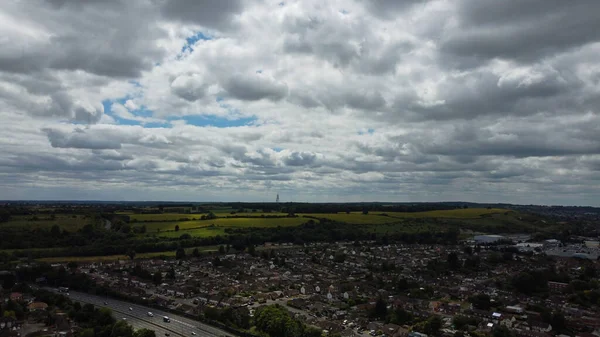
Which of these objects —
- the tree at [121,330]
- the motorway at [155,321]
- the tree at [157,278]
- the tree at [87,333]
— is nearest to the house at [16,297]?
the motorway at [155,321]

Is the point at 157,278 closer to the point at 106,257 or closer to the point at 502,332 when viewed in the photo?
the point at 106,257

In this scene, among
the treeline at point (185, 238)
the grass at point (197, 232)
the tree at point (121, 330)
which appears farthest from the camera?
the grass at point (197, 232)

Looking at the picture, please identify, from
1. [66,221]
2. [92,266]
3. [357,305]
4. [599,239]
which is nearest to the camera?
[357,305]

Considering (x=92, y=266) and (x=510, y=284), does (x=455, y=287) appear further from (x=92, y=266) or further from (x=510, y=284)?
(x=92, y=266)

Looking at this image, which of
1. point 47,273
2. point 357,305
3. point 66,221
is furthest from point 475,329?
point 66,221

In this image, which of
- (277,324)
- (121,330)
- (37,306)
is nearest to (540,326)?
(277,324)

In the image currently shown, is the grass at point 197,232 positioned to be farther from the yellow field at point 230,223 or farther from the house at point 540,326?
the house at point 540,326
